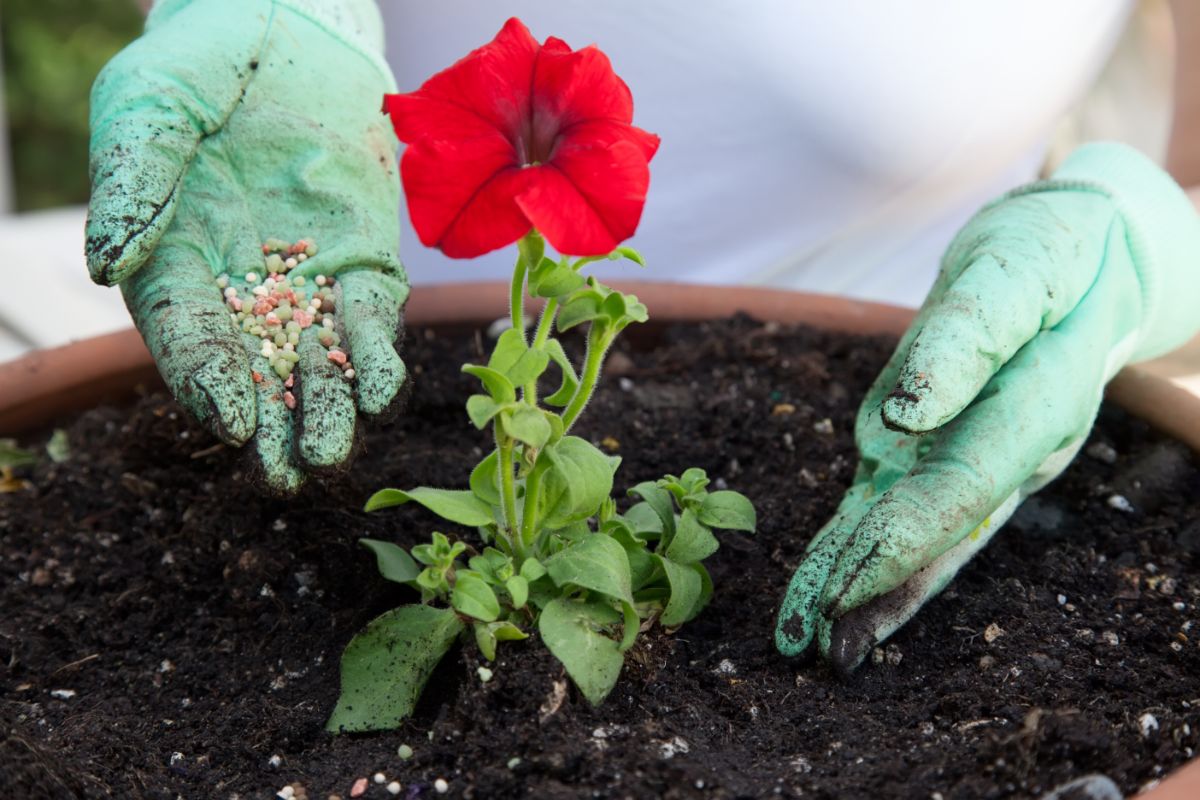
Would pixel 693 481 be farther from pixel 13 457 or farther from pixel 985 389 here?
pixel 13 457

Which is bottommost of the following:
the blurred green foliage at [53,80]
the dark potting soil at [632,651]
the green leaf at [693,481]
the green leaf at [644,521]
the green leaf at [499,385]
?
the blurred green foliage at [53,80]

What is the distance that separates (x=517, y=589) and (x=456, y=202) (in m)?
0.32

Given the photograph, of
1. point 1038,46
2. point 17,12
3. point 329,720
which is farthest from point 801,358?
point 17,12

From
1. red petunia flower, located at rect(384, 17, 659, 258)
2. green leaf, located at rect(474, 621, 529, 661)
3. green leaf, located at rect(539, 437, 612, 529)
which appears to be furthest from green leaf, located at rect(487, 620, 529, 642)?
red petunia flower, located at rect(384, 17, 659, 258)

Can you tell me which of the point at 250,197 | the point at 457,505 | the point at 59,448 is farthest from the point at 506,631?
the point at 59,448

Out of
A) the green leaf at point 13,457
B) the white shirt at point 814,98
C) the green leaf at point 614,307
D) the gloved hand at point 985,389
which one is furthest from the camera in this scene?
the white shirt at point 814,98

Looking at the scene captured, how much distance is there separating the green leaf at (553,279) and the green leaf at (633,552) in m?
0.25

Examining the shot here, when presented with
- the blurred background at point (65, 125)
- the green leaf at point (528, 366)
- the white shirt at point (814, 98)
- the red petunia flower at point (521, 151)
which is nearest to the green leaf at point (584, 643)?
the green leaf at point (528, 366)

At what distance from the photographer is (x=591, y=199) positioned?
2.77ft

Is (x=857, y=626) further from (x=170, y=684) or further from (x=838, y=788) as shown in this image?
(x=170, y=684)

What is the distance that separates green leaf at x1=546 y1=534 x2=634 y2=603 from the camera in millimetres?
956

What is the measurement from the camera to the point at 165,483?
1394mm

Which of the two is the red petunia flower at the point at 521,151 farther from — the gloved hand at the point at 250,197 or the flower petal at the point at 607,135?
the gloved hand at the point at 250,197

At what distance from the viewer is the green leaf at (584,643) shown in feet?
3.15
